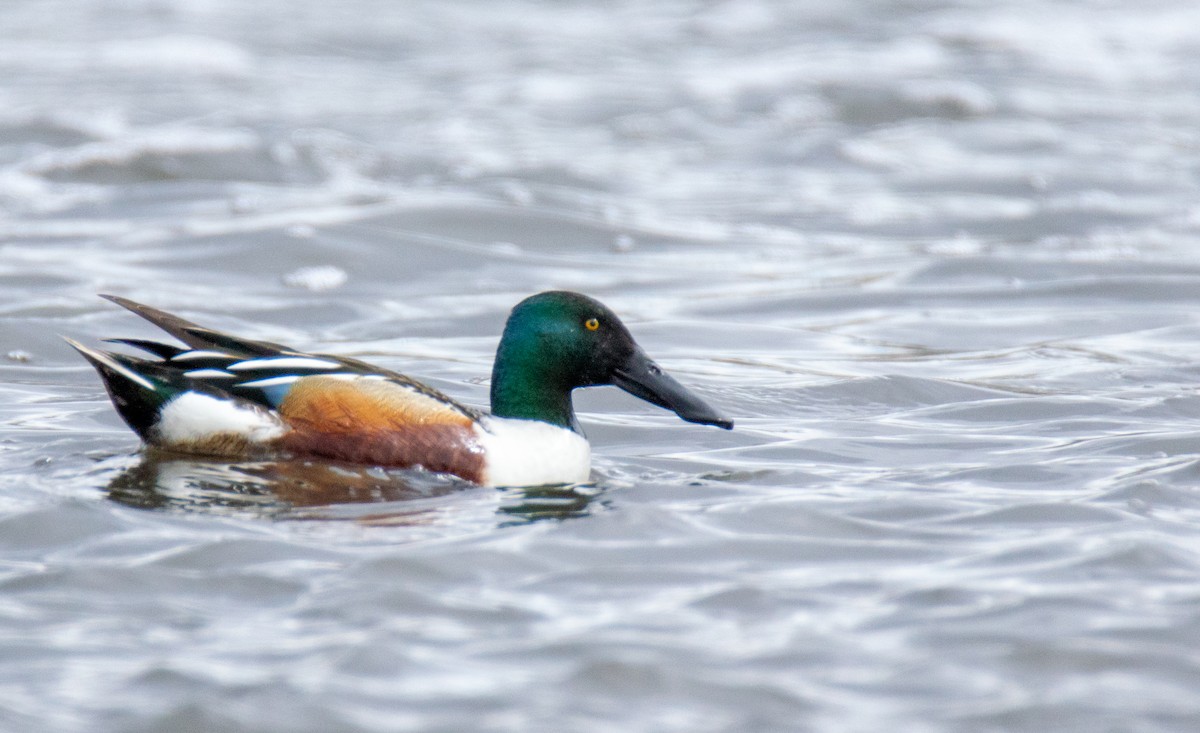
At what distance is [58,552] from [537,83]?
511 inches

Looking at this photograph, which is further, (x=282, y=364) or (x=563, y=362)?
(x=563, y=362)

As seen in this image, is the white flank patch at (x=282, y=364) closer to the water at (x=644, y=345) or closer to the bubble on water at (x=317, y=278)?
the water at (x=644, y=345)

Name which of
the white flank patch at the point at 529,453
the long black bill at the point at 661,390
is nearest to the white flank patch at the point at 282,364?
the white flank patch at the point at 529,453

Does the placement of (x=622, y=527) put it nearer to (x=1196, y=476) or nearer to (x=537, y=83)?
(x=1196, y=476)

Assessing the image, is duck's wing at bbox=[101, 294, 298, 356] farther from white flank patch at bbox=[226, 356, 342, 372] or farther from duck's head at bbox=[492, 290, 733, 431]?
duck's head at bbox=[492, 290, 733, 431]

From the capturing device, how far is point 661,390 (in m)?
6.22

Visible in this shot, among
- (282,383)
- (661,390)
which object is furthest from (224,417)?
(661,390)

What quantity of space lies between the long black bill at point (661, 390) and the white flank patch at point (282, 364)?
3.42 feet

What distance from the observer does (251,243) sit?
10953 millimetres

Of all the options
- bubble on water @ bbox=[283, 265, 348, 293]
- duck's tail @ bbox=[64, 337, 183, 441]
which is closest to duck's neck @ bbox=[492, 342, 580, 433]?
duck's tail @ bbox=[64, 337, 183, 441]

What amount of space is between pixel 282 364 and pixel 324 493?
54 cm

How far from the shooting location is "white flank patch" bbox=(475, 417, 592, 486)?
233 inches

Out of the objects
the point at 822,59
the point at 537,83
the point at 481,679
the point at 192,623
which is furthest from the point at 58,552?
the point at 822,59

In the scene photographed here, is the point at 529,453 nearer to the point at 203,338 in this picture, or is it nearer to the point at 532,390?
the point at 532,390
